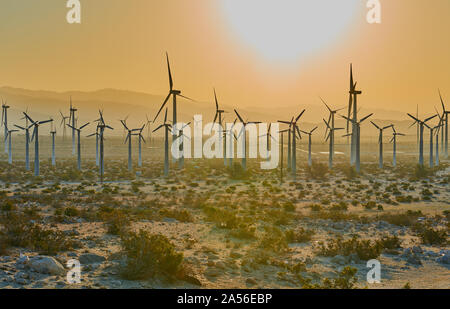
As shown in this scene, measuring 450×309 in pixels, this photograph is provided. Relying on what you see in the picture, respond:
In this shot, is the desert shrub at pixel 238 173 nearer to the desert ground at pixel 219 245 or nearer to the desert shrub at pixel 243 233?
the desert ground at pixel 219 245

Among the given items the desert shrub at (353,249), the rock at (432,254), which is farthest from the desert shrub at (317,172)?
the desert shrub at (353,249)

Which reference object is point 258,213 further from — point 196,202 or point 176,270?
point 176,270

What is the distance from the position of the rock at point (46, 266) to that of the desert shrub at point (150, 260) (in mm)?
2177

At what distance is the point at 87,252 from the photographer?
664 inches

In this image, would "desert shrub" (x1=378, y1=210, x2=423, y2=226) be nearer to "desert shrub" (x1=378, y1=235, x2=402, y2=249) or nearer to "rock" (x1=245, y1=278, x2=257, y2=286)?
"desert shrub" (x1=378, y1=235, x2=402, y2=249)

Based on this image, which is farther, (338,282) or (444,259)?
(444,259)

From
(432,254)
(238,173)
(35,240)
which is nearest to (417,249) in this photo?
(432,254)

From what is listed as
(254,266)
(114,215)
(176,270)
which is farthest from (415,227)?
(114,215)

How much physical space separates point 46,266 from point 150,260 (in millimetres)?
3544

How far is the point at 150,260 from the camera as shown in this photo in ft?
47.6

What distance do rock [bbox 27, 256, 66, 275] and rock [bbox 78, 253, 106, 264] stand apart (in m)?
1.57
